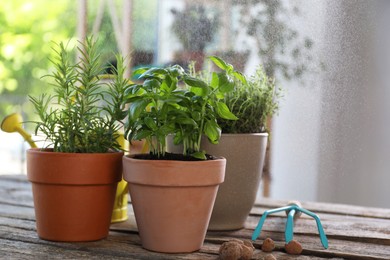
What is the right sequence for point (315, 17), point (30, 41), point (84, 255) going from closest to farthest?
point (84, 255) → point (315, 17) → point (30, 41)

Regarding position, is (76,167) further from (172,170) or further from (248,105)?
(248,105)

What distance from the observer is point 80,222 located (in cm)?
84

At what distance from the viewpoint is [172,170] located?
2.52 ft

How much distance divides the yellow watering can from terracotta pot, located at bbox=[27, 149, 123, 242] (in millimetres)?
123

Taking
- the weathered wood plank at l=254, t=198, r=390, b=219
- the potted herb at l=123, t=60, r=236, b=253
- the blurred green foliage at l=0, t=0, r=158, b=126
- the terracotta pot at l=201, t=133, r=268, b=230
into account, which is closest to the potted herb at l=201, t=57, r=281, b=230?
the terracotta pot at l=201, t=133, r=268, b=230

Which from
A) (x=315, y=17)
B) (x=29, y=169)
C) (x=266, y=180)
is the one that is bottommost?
(x=266, y=180)

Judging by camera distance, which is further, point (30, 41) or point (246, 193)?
point (30, 41)

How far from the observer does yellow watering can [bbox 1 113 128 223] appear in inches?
38.4

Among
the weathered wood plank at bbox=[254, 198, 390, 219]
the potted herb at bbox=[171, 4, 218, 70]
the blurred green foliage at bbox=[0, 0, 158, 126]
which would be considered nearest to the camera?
the weathered wood plank at bbox=[254, 198, 390, 219]

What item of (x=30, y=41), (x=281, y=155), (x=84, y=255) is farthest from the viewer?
(x=30, y=41)

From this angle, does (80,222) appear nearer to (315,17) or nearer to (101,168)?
(101,168)

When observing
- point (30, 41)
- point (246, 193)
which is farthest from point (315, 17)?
point (30, 41)

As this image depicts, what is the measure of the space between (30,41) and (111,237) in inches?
96.0

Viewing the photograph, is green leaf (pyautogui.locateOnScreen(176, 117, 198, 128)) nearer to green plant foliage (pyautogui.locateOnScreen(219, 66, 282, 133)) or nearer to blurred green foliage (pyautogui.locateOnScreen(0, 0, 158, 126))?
green plant foliage (pyautogui.locateOnScreen(219, 66, 282, 133))
